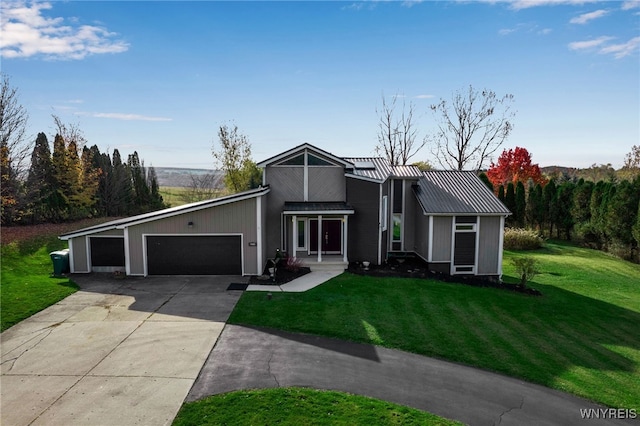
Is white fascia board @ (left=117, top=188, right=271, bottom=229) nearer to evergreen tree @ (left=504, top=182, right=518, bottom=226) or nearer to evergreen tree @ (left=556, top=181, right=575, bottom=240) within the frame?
evergreen tree @ (left=504, top=182, right=518, bottom=226)

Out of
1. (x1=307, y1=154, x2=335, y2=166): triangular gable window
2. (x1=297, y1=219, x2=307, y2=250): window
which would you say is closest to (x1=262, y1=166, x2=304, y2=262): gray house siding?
(x1=307, y1=154, x2=335, y2=166): triangular gable window

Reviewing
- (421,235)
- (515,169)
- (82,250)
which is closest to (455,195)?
(421,235)

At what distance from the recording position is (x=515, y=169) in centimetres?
4897

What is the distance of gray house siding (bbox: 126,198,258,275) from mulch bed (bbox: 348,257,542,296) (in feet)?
16.8

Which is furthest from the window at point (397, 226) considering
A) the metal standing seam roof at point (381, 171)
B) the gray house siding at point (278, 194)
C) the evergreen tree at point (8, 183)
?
the evergreen tree at point (8, 183)

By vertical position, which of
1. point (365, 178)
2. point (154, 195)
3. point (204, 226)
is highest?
point (365, 178)

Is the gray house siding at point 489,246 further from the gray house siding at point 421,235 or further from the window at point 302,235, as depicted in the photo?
the window at point 302,235

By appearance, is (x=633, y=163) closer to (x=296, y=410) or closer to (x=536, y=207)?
(x=536, y=207)

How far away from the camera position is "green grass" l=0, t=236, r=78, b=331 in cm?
1205

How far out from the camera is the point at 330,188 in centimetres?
1884

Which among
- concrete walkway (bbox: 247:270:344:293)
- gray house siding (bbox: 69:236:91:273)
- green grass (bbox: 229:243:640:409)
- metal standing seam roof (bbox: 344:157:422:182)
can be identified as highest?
metal standing seam roof (bbox: 344:157:422:182)

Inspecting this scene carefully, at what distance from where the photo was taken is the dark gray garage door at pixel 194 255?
16.2 metres

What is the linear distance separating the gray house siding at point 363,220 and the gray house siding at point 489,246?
5.05 m

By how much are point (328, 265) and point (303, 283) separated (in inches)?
102
